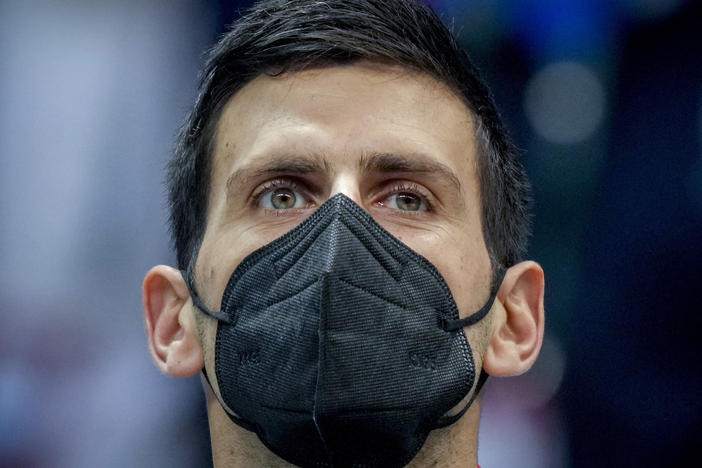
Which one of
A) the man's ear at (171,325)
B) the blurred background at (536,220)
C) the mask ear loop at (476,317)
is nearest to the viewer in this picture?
the mask ear loop at (476,317)

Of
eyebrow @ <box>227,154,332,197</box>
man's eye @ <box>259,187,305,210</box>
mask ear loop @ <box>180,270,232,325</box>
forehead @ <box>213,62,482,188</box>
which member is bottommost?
mask ear loop @ <box>180,270,232,325</box>

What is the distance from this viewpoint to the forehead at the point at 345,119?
2492mm

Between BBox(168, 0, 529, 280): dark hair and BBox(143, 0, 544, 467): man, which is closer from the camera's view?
BBox(143, 0, 544, 467): man

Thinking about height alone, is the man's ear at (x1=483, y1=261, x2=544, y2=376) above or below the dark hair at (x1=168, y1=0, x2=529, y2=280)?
below

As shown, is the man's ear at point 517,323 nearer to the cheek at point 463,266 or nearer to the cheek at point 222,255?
the cheek at point 463,266

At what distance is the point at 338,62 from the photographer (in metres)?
2.67

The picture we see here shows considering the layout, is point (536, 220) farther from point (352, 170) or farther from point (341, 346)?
point (341, 346)

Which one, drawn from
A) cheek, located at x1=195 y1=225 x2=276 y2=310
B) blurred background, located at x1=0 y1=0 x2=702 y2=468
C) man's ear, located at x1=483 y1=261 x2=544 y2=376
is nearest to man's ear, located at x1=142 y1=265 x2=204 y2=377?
cheek, located at x1=195 y1=225 x2=276 y2=310

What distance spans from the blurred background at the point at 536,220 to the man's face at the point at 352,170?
1824 millimetres

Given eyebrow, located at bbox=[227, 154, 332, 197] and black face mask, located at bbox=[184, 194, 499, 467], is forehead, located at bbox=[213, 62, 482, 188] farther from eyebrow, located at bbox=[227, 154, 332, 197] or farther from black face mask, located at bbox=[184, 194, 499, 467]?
black face mask, located at bbox=[184, 194, 499, 467]

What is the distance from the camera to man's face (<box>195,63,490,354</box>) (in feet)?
8.11

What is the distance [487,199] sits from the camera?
2783 millimetres

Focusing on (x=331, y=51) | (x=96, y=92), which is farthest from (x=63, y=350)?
(x=331, y=51)

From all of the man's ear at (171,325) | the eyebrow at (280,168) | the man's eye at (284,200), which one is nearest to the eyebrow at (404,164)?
the eyebrow at (280,168)
